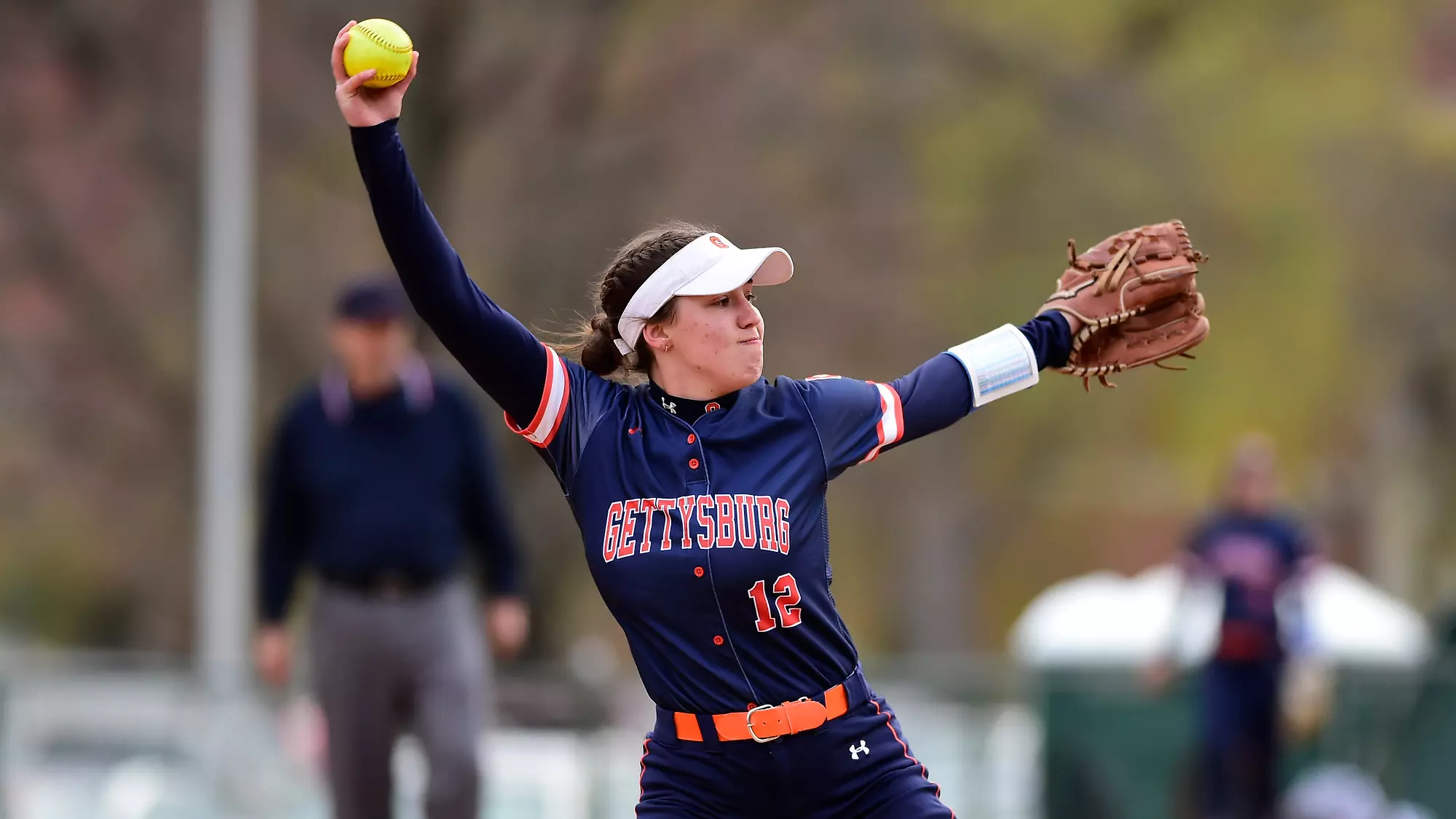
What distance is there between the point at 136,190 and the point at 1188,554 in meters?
15.1

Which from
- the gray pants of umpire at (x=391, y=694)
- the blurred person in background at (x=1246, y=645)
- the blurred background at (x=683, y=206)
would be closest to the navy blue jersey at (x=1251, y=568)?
the blurred person in background at (x=1246, y=645)

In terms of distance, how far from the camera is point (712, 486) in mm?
4402

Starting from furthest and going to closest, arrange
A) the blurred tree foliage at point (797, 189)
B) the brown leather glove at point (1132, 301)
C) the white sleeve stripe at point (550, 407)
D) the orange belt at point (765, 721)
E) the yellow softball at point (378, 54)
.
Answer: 1. the blurred tree foliage at point (797, 189)
2. the brown leather glove at point (1132, 301)
3. the white sleeve stripe at point (550, 407)
4. the orange belt at point (765, 721)
5. the yellow softball at point (378, 54)

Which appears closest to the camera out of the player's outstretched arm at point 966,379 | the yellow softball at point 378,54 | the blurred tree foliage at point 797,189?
the yellow softball at point 378,54

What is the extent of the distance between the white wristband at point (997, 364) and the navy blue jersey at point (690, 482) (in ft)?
0.37

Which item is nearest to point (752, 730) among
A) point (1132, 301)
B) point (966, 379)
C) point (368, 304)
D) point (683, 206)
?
point (966, 379)

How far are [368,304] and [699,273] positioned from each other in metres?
3.04

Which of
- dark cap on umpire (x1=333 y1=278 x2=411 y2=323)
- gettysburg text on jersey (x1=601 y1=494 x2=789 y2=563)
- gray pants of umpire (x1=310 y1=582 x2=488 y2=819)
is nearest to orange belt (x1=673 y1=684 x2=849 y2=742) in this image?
gettysburg text on jersey (x1=601 y1=494 x2=789 y2=563)

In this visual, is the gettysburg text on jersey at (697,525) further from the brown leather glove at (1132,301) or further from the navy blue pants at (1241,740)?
the navy blue pants at (1241,740)

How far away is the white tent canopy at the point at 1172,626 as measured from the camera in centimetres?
1207

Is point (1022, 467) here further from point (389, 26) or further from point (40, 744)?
point (389, 26)

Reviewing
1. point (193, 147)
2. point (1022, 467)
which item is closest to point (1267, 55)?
point (1022, 467)

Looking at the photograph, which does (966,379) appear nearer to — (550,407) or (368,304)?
(550,407)

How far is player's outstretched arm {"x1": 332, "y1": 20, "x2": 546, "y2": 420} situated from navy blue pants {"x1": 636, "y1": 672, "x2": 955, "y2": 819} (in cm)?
83
